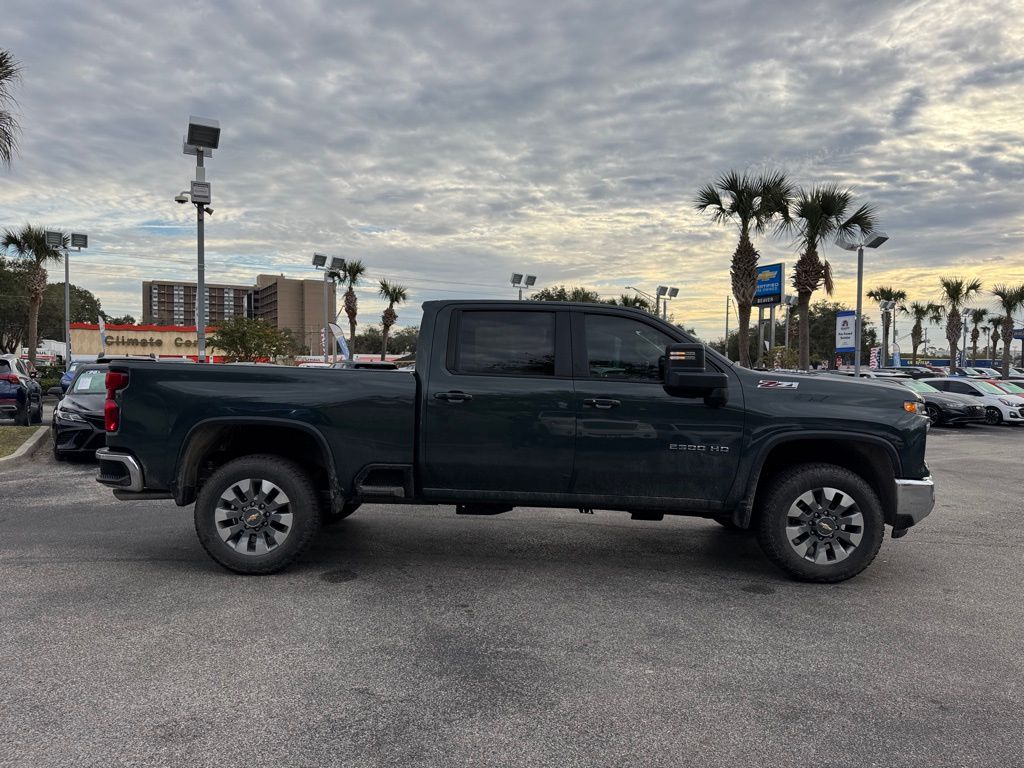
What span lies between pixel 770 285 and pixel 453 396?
45.8 m

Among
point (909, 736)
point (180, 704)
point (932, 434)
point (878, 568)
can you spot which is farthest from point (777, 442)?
point (932, 434)

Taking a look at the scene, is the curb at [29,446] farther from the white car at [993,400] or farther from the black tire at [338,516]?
the white car at [993,400]

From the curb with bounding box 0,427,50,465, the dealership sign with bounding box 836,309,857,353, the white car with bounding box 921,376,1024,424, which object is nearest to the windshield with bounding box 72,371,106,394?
the curb with bounding box 0,427,50,465

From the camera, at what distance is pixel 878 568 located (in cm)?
570

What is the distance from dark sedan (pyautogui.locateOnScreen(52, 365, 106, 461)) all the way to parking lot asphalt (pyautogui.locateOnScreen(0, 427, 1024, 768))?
4716 mm

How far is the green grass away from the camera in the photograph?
1126 centimetres

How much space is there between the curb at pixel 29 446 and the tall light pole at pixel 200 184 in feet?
9.87

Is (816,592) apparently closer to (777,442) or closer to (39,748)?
(777,442)

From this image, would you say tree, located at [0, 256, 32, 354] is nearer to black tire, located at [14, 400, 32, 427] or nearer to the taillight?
black tire, located at [14, 400, 32, 427]

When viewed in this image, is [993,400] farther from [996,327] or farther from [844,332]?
[996,327]

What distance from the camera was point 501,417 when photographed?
5156mm

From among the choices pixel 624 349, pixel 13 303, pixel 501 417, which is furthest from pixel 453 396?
pixel 13 303

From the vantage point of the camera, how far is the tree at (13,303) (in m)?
52.4

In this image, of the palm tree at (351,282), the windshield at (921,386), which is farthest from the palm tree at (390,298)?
the windshield at (921,386)
